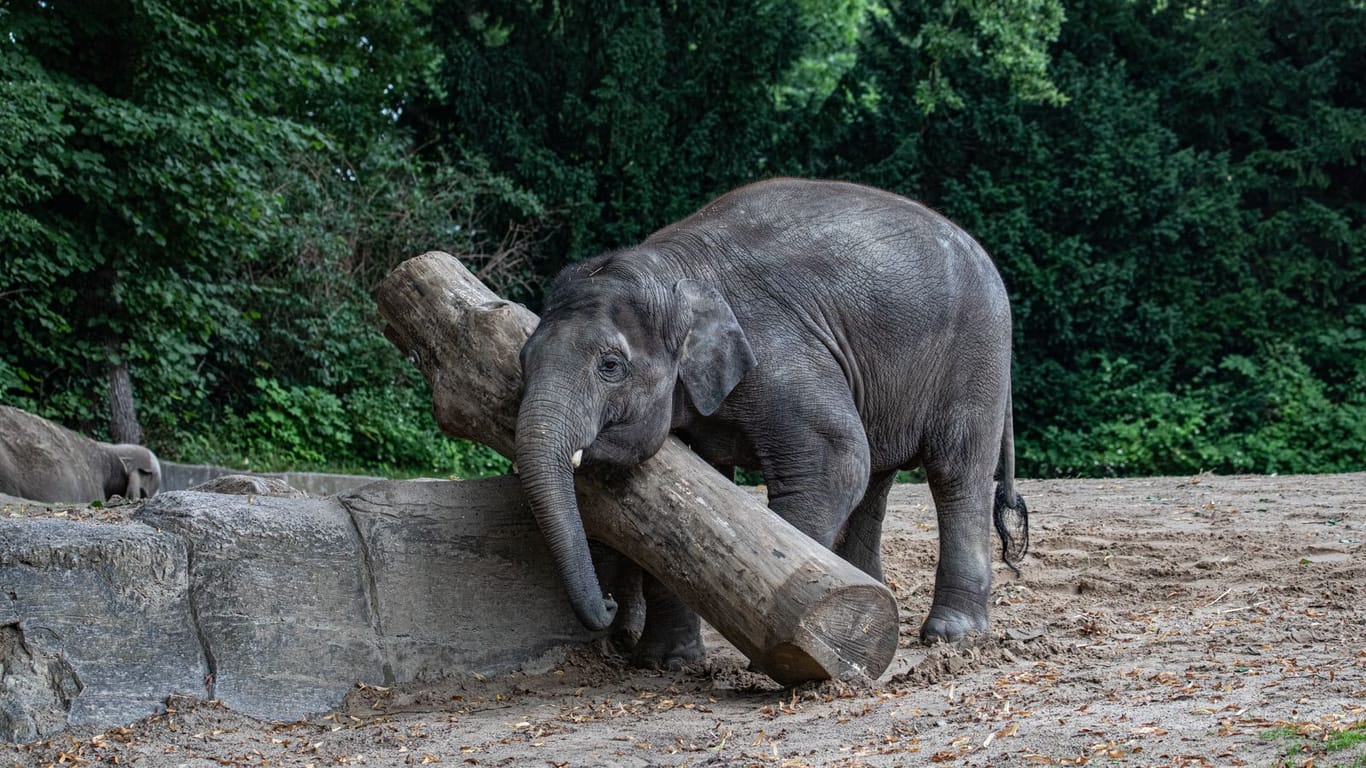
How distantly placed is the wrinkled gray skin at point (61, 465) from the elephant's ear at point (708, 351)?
7449 millimetres

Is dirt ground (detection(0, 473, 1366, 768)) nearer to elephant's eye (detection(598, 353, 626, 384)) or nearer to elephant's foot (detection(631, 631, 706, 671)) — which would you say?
elephant's foot (detection(631, 631, 706, 671))

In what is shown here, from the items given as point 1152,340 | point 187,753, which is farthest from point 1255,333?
point 187,753

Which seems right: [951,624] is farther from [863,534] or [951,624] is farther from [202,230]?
[202,230]

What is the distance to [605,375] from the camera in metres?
5.90

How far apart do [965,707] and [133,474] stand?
31.9 ft

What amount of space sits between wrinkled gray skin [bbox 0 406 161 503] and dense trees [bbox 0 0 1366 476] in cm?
214

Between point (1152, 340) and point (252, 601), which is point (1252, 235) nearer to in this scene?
point (1152, 340)

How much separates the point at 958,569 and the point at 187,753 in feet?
12.4

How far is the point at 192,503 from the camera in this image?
19.7 ft

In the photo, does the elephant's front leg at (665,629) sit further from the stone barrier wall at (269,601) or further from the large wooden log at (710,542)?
the large wooden log at (710,542)

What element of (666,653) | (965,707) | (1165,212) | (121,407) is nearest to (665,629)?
(666,653)

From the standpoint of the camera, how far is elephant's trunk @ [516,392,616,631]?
5.49 meters

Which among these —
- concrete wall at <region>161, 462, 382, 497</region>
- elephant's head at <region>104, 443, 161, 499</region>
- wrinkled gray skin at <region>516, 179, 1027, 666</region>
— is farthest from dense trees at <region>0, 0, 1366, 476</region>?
wrinkled gray skin at <region>516, 179, 1027, 666</region>

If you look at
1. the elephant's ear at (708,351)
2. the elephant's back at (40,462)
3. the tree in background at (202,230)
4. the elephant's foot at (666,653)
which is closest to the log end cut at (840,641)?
the elephant's foot at (666,653)
